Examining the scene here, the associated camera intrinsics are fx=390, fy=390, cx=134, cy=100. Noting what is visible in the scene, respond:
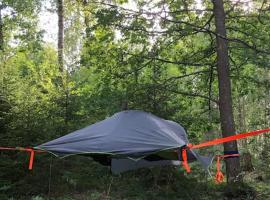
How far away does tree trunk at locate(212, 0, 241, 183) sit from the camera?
9.34 m

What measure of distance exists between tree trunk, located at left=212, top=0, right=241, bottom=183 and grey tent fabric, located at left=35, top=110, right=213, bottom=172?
3217 millimetres

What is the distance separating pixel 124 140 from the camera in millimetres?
5809

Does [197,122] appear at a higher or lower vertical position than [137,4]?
lower

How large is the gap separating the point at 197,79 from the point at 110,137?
7.11 m

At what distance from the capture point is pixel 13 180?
33.1 feet

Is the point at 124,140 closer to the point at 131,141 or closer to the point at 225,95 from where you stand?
the point at 131,141

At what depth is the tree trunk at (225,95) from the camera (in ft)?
30.7

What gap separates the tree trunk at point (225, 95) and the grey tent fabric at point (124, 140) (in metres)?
3.22

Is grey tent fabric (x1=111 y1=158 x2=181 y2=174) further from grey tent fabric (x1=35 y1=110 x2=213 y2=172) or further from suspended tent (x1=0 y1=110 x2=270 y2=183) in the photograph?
grey tent fabric (x1=35 y1=110 x2=213 y2=172)

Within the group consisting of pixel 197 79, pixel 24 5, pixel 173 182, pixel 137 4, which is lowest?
pixel 173 182

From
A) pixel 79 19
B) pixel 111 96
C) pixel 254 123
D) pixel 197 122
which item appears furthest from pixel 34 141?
pixel 79 19

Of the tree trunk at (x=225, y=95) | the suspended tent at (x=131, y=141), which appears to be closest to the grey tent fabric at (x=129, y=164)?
the suspended tent at (x=131, y=141)

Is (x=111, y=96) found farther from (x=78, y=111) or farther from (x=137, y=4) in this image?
(x=137, y=4)

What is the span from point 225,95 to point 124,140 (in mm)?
4573
